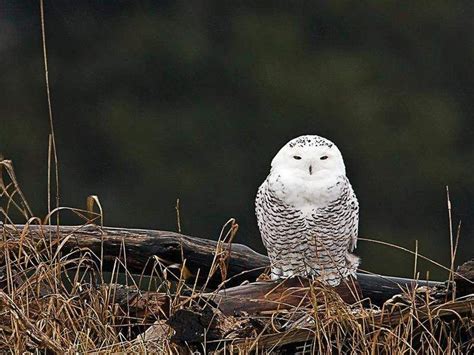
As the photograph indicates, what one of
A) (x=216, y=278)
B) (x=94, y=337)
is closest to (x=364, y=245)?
(x=216, y=278)

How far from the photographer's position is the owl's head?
221cm

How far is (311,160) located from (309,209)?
101mm

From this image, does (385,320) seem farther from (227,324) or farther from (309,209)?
(309,209)

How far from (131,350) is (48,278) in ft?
0.79

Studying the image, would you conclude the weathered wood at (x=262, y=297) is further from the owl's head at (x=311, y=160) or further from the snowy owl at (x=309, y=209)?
the owl's head at (x=311, y=160)

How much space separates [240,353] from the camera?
1.82m

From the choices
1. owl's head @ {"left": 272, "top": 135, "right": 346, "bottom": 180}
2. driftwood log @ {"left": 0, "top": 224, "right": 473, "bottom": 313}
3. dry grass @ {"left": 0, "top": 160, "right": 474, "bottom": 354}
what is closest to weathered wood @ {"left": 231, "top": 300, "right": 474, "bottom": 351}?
dry grass @ {"left": 0, "top": 160, "right": 474, "bottom": 354}

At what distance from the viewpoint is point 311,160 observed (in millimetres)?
2234

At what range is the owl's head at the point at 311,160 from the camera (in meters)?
2.21

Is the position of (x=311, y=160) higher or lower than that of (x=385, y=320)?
higher

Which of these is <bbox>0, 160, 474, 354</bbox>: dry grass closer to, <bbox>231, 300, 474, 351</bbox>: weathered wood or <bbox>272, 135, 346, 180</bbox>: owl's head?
<bbox>231, 300, 474, 351</bbox>: weathered wood

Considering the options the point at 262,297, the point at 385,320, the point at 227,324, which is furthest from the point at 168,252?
the point at 385,320

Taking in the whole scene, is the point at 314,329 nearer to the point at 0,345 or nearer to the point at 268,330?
the point at 268,330

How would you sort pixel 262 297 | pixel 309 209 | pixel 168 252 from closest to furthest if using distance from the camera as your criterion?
pixel 262 297, pixel 309 209, pixel 168 252
